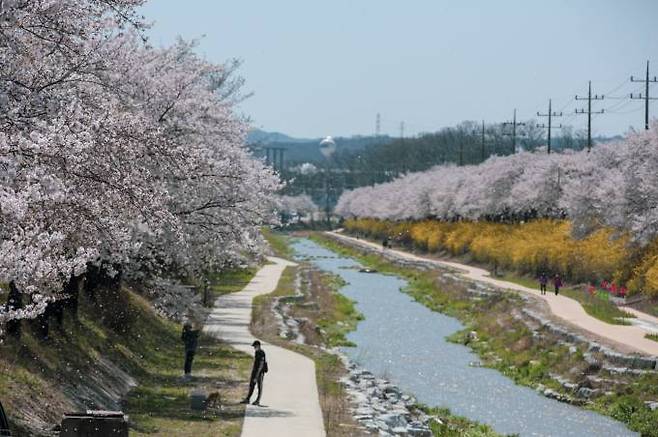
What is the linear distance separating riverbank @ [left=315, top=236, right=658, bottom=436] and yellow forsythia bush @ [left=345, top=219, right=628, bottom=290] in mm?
5045

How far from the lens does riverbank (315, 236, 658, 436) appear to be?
1257 inches

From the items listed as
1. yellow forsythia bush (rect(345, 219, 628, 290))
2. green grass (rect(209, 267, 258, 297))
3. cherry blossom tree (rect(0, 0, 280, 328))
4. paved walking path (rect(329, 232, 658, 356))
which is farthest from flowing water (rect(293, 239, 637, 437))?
cherry blossom tree (rect(0, 0, 280, 328))

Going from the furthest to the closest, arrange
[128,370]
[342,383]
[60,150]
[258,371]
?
[342,383]
[128,370]
[258,371]
[60,150]

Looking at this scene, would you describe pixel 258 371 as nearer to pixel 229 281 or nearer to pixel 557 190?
pixel 229 281

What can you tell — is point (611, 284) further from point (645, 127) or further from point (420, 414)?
point (420, 414)

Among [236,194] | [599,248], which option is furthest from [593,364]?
[599,248]

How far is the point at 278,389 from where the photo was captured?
2834 cm

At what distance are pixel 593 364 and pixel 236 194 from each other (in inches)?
477

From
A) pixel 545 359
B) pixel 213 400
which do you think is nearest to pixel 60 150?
pixel 213 400

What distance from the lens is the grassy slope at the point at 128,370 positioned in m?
20.8

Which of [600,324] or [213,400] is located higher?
[213,400]

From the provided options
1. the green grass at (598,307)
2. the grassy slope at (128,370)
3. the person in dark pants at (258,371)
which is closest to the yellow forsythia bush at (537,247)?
the green grass at (598,307)

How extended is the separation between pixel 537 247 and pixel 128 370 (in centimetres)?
4761

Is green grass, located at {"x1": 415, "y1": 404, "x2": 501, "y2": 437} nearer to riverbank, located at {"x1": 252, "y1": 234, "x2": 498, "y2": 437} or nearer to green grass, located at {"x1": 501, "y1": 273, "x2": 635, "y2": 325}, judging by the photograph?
riverbank, located at {"x1": 252, "y1": 234, "x2": 498, "y2": 437}
